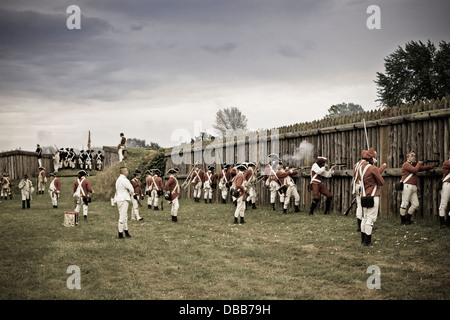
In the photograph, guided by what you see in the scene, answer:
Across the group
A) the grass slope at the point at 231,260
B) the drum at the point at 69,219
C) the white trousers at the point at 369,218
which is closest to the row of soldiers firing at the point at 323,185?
the white trousers at the point at 369,218

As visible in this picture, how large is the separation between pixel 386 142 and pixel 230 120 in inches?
2029

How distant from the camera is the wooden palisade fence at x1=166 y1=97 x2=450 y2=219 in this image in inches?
414

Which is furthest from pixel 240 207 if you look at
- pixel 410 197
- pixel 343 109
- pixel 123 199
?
pixel 343 109

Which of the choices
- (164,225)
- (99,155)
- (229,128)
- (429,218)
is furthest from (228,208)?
(229,128)

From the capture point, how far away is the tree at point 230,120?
2428 inches

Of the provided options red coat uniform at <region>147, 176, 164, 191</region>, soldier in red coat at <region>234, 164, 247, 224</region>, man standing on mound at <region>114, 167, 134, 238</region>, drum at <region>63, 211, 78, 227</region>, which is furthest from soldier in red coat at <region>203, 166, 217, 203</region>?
man standing on mound at <region>114, 167, 134, 238</region>

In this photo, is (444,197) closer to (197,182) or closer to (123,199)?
(123,199)

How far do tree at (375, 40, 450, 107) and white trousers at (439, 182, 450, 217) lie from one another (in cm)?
2781

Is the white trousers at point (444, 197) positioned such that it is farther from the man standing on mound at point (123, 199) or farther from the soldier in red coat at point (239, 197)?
the man standing on mound at point (123, 199)

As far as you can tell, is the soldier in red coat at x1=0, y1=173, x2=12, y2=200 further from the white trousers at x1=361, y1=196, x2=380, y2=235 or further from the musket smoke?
the white trousers at x1=361, y1=196, x2=380, y2=235

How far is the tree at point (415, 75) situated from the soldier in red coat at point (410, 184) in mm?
27224

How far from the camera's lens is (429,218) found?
34.9 ft
